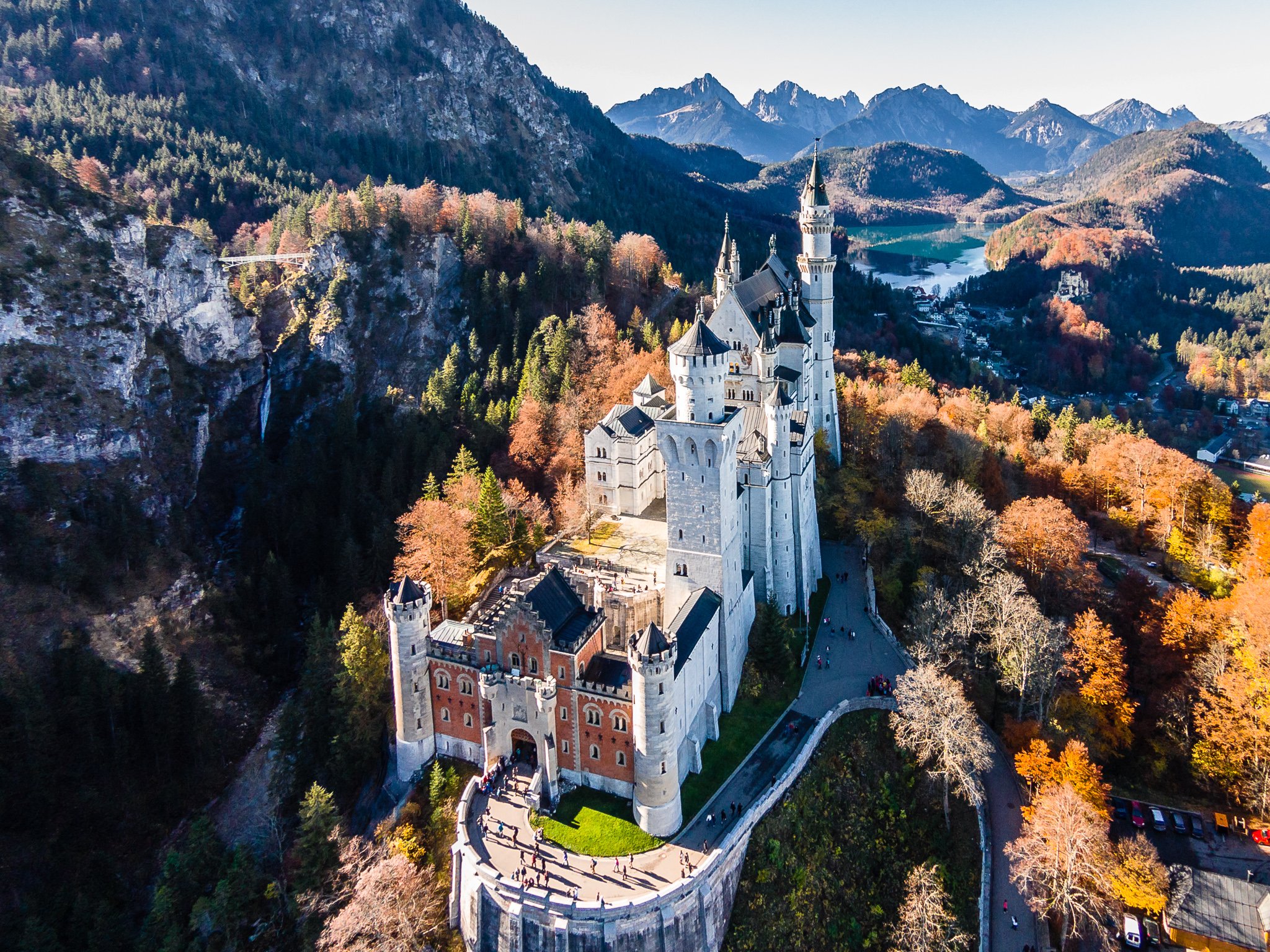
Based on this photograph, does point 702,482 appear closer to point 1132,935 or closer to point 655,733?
point 655,733

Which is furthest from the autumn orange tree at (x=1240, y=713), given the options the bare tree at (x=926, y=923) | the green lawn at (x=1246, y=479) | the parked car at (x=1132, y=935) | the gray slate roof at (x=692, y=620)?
the green lawn at (x=1246, y=479)

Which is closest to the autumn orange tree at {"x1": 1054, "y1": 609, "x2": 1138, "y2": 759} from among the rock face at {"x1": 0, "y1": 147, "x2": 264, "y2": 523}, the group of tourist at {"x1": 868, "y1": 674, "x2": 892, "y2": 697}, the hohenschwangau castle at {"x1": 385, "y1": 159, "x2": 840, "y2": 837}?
the group of tourist at {"x1": 868, "y1": 674, "x2": 892, "y2": 697}

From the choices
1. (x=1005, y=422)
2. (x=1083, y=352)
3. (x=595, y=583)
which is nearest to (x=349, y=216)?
(x=595, y=583)

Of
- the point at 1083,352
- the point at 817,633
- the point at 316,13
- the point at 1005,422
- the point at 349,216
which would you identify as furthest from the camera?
the point at 316,13

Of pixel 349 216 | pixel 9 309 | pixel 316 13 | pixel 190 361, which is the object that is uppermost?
pixel 316 13

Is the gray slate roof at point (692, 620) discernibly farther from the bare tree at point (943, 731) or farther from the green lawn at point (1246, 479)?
the green lawn at point (1246, 479)

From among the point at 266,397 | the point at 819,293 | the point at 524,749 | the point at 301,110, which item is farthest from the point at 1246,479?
the point at 301,110

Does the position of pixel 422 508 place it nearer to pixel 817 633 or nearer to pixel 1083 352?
pixel 817 633
